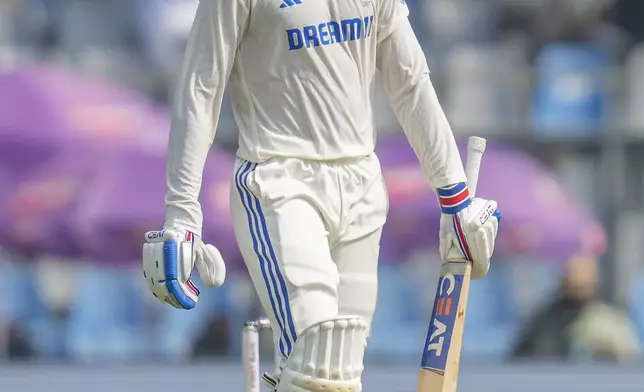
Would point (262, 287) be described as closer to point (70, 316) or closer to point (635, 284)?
point (70, 316)

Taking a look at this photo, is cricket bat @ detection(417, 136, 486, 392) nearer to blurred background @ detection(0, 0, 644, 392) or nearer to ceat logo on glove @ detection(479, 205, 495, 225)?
ceat logo on glove @ detection(479, 205, 495, 225)

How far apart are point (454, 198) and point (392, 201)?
7.36 meters

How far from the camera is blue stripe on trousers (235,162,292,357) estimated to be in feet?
14.2

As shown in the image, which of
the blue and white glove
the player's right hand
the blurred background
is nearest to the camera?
the player's right hand

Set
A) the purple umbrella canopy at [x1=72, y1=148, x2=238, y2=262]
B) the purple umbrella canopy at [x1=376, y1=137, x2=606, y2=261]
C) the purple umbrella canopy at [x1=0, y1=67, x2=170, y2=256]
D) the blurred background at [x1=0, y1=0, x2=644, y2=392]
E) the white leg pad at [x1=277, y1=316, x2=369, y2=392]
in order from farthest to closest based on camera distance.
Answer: the purple umbrella canopy at [x1=376, y1=137, x2=606, y2=261], the purple umbrella canopy at [x1=0, y1=67, x2=170, y2=256], the purple umbrella canopy at [x1=72, y1=148, x2=238, y2=262], the blurred background at [x1=0, y1=0, x2=644, y2=392], the white leg pad at [x1=277, y1=316, x2=369, y2=392]

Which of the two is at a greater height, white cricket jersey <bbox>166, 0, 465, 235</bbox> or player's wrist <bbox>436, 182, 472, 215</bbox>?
white cricket jersey <bbox>166, 0, 465, 235</bbox>

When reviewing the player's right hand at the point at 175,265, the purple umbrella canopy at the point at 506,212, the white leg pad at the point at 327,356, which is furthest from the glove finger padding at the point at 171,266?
the purple umbrella canopy at the point at 506,212

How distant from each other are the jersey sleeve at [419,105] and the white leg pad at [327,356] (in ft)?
2.35

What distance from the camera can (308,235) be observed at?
4.34 m

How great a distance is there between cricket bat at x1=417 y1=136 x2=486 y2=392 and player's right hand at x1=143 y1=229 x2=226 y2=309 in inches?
27.2

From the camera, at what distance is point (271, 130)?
449 cm

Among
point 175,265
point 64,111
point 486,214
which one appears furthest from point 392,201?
point 175,265

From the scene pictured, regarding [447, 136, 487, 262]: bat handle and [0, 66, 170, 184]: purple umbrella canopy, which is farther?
[0, 66, 170, 184]: purple umbrella canopy

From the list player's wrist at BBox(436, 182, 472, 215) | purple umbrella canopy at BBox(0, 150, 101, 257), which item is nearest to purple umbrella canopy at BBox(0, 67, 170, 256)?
purple umbrella canopy at BBox(0, 150, 101, 257)
